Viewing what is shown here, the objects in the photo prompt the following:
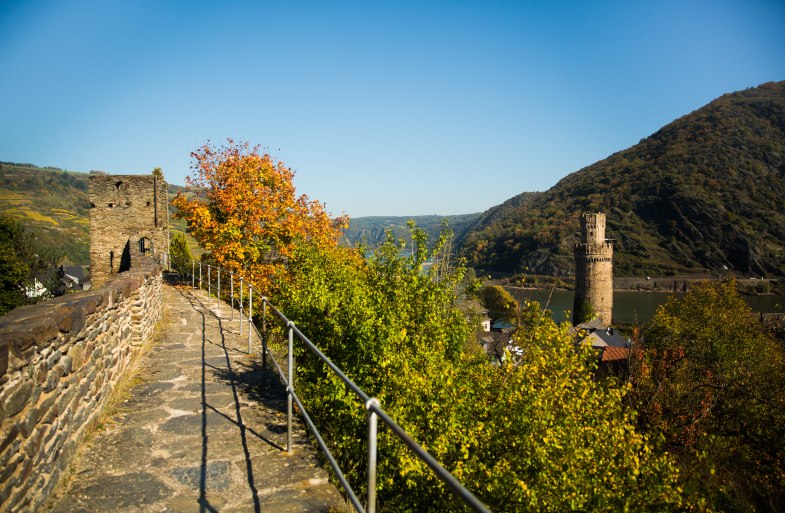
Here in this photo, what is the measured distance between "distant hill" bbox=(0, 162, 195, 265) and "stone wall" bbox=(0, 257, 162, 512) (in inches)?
2206

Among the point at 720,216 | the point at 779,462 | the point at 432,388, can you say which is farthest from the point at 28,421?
the point at 720,216

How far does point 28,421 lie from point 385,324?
5808 millimetres

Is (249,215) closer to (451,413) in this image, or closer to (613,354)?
(451,413)

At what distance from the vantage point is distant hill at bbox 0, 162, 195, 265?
7612 cm

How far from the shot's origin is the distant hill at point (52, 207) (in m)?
76.1

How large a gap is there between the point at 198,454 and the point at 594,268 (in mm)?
50640

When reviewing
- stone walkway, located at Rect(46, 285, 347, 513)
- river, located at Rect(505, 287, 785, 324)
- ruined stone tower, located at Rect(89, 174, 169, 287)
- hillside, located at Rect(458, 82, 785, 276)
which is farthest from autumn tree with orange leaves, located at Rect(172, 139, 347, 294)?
hillside, located at Rect(458, 82, 785, 276)

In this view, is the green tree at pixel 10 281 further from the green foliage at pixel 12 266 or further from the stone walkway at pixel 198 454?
the stone walkway at pixel 198 454

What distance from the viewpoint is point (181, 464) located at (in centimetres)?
361

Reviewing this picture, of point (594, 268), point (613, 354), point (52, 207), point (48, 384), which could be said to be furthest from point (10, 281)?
point (52, 207)

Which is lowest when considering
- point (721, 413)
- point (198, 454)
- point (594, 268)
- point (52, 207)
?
point (721, 413)

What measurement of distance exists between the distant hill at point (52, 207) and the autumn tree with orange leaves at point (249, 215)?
4261cm

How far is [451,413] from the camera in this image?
789 centimetres

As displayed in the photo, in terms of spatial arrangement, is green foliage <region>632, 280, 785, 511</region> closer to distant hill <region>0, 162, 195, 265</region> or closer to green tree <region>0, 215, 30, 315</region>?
green tree <region>0, 215, 30, 315</region>
